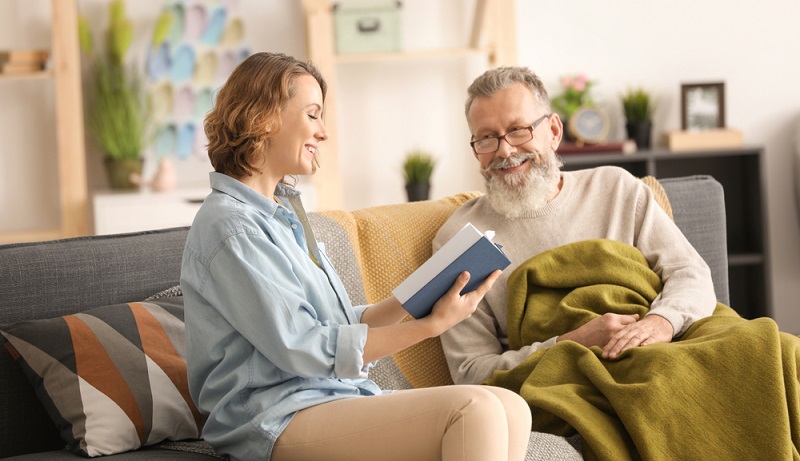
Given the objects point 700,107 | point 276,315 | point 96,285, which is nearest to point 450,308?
point 276,315

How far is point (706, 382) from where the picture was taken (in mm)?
2010

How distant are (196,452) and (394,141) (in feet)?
9.83

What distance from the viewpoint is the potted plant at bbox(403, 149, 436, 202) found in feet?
15.1

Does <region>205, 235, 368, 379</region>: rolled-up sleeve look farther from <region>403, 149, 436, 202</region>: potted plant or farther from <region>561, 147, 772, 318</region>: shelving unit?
<region>403, 149, 436, 202</region>: potted plant

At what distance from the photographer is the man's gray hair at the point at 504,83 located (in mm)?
2572

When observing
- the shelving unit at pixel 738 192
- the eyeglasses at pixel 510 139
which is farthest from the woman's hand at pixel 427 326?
the shelving unit at pixel 738 192

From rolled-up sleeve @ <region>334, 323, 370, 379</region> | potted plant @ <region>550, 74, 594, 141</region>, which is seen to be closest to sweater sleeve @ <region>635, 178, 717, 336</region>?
rolled-up sleeve @ <region>334, 323, 370, 379</region>

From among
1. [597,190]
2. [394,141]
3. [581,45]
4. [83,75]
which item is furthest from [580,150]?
[83,75]

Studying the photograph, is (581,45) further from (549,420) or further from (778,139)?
(549,420)

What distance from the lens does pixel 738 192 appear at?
463 centimetres

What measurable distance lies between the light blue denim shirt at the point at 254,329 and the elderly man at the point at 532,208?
67cm

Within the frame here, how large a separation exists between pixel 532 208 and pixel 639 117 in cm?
221

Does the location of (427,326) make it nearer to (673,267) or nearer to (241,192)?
(241,192)

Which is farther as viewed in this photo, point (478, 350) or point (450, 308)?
point (478, 350)
